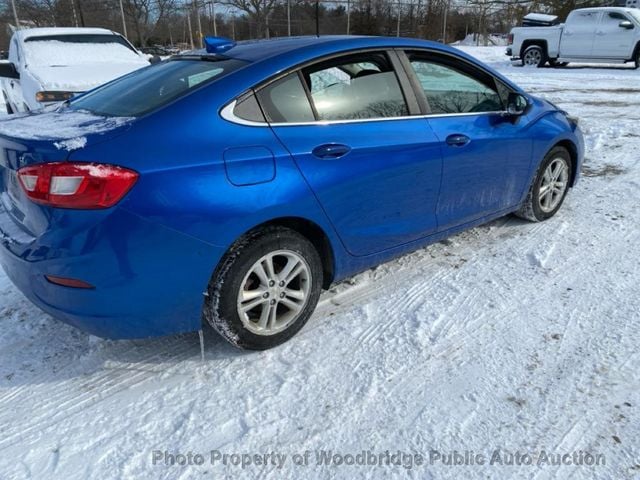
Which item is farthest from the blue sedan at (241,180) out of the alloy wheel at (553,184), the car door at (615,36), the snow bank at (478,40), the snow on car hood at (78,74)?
the snow bank at (478,40)

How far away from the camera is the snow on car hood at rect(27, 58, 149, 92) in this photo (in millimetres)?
6496

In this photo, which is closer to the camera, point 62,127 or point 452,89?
point 62,127

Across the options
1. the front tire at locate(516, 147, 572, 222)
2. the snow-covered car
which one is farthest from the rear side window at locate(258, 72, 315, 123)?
the snow-covered car

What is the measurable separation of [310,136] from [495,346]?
4.75ft

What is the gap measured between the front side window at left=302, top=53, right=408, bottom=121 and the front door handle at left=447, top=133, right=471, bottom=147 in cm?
35

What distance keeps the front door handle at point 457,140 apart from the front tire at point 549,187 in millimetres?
1086

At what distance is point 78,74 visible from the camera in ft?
23.0

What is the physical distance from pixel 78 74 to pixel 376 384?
6416 millimetres

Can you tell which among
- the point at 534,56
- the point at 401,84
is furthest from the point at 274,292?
the point at 534,56

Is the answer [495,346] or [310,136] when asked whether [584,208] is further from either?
[310,136]

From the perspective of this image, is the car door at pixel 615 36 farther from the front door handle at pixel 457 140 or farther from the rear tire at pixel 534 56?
the front door handle at pixel 457 140

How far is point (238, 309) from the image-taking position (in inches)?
101

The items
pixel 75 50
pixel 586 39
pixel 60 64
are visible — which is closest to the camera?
pixel 60 64

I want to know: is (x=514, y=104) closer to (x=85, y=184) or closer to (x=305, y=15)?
(x=85, y=184)
